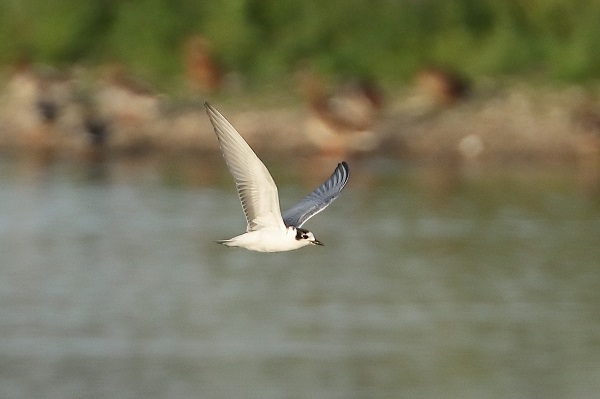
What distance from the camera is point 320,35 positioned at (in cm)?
2680

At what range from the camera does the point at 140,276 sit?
17.8m

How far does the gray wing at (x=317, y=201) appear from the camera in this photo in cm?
1140

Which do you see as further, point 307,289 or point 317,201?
point 307,289

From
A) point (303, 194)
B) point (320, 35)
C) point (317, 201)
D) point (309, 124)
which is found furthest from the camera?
point (320, 35)

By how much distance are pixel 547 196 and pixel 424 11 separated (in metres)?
5.31

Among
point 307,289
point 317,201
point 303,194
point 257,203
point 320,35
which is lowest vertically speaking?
point 257,203

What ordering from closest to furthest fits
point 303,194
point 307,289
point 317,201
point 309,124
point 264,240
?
point 264,240 → point 317,201 → point 307,289 → point 303,194 → point 309,124

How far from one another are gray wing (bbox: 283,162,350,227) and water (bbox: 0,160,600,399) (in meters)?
2.05

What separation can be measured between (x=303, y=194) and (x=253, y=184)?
11.1 meters

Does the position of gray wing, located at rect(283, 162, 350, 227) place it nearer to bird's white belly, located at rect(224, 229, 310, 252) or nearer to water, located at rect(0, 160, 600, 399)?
bird's white belly, located at rect(224, 229, 310, 252)

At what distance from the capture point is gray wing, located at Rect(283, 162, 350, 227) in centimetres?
1140

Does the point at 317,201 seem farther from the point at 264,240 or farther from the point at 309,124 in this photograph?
the point at 309,124

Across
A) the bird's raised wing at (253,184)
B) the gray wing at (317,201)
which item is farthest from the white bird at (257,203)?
the gray wing at (317,201)

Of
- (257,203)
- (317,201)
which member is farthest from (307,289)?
(257,203)
